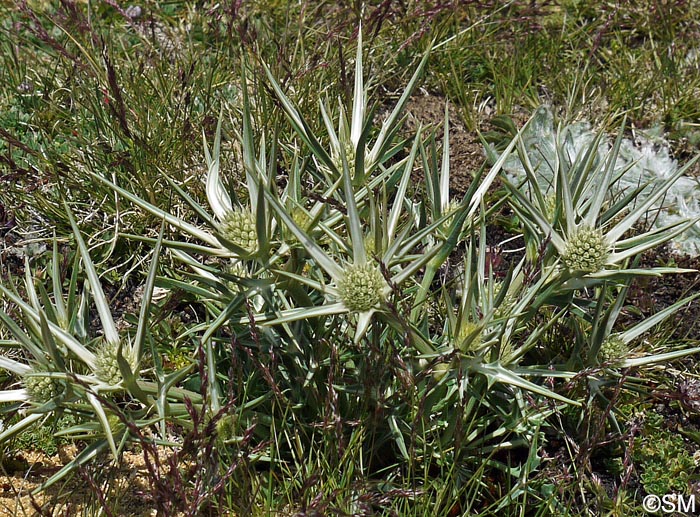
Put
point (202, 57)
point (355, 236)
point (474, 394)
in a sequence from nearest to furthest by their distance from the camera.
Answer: point (355, 236) → point (474, 394) → point (202, 57)

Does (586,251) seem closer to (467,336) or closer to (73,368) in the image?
(467,336)

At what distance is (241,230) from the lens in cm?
147

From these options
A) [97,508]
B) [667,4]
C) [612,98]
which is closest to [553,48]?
[612,98]

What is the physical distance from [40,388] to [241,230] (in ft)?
1.67

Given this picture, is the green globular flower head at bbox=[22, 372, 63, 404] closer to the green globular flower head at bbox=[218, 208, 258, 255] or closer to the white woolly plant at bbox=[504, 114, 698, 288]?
the green globular flower head at bbox=[218, 208, 258, 255]

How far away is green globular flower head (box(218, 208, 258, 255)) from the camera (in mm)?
1459

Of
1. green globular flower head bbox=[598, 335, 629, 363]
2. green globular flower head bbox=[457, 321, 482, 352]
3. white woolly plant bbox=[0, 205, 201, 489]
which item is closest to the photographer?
white woolly plant bbox=[0, 205, 201, 489]

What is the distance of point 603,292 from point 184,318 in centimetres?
132

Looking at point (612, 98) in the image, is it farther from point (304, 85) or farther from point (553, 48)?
point (304, 85)

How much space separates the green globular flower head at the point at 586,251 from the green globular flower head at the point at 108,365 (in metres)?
0.92

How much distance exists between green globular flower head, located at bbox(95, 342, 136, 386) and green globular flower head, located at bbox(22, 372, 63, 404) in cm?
11

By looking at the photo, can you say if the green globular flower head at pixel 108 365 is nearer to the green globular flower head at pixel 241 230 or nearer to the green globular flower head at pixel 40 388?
the green globular flower head at pixel 40 388

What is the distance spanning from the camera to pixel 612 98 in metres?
3.03

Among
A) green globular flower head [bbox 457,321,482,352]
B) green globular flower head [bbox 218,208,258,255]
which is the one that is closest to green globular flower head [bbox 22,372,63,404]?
green globular flower head [bbox 218,208,258,255]
